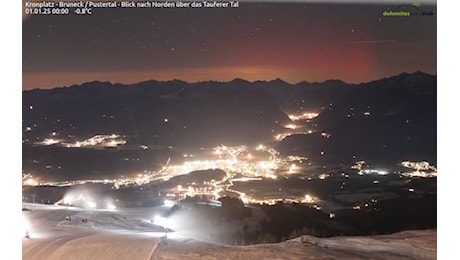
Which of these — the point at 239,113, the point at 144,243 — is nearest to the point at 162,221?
the point at 144,243

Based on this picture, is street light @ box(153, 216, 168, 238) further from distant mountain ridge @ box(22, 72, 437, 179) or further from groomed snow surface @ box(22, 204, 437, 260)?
distant mountain ridge @ box(22, 72, 437, 179)

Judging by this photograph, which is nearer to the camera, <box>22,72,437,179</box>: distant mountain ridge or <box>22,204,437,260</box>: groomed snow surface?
<box>22,204,437,260</box>: groomed snow surface

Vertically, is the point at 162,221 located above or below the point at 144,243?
above

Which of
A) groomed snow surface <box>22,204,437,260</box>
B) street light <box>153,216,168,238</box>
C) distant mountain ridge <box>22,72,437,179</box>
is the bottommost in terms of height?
groomed snow surface <box>22,204,437,260</box>

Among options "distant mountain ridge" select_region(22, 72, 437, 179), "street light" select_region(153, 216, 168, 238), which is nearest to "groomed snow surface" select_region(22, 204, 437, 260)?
"street light" select_region(153, 216, 168, 238)

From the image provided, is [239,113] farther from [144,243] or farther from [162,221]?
[144,243]
